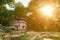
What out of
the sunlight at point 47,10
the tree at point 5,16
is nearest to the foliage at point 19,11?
the tree at point 5,16

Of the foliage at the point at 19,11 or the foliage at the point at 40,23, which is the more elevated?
the foliage at the point at 19,11

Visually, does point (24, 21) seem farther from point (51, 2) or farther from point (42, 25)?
point (51, 2)

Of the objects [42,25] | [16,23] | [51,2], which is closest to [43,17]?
[42,25]

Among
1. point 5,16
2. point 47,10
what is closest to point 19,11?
point 5,16

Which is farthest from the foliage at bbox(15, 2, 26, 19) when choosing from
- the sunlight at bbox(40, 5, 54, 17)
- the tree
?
the sunlight at bbox(40, 5, 54, 17)

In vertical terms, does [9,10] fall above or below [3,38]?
above

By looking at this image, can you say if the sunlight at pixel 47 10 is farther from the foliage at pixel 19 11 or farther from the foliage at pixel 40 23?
the foliage at pixel 19 11

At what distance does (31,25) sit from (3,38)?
15.2 inches

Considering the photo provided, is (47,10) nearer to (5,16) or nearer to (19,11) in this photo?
(19,11)

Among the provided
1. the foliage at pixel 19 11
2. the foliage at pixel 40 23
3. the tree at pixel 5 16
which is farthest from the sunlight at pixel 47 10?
the tree at pixel 5 16

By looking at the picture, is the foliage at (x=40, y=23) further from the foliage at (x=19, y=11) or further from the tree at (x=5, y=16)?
the tree at (x=5, y=16)

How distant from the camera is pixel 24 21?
78.0 inches

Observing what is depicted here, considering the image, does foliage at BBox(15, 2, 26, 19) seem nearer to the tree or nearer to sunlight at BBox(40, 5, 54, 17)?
the tree

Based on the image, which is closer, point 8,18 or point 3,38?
point 3,38
